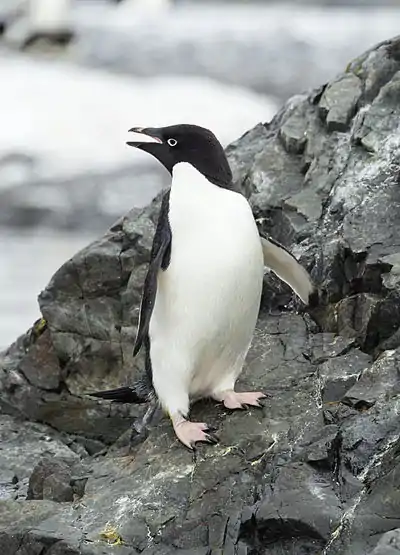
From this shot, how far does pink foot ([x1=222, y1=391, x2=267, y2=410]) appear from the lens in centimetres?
263

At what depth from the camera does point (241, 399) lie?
2635 mm

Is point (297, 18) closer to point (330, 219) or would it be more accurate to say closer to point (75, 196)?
point (75, 196)

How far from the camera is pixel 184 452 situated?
252 cm

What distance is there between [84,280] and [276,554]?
1994 mm

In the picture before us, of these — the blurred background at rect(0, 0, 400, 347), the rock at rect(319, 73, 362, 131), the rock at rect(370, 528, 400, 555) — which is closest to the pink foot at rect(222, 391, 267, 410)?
the rock at rect(370, 528, 400, 555)

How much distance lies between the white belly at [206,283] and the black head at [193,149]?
36 mm

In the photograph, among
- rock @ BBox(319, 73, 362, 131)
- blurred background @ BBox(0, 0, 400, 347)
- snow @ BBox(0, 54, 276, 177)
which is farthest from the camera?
snow @ BBox(0, 54, 276, 177)

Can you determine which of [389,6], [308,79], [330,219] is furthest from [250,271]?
[389,6]

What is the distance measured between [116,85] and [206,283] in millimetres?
9270

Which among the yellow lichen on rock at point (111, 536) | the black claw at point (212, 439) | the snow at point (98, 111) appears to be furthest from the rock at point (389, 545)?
the snow at point (98, 111)

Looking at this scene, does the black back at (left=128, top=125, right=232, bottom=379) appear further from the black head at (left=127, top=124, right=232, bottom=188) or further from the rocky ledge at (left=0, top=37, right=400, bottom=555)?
the rocky ledge at (left=0, top=37, right=400, bottom=555)

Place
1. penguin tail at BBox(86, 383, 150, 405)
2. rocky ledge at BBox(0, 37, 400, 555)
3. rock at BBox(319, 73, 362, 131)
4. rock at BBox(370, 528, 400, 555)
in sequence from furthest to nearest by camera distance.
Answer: rock at BBox(319, 73, 362, 131), penguin tail at BBox(86, 383, 150, 405), rocky ledge at BBox(0, 37, 400, 555), rock at BBox(370, 528, 400, 555)

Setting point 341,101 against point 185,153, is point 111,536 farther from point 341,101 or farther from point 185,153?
point 341,101

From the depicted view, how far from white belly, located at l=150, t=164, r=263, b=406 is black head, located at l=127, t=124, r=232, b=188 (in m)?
0.04
